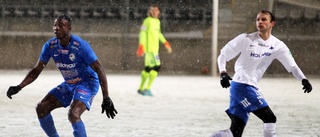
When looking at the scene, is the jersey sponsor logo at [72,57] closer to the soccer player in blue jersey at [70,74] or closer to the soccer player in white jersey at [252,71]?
the soccer player in blue jersey at [70,74]

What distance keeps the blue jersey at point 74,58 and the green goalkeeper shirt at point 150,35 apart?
889 cm

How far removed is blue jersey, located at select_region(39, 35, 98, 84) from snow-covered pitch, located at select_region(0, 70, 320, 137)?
5.46ft

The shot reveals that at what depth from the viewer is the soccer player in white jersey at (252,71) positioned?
7234 mm

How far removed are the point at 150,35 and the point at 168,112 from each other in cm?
460

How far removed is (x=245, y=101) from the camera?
7.24 meters

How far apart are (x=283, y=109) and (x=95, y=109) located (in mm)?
3392

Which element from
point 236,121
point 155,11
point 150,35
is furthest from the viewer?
point 150,35

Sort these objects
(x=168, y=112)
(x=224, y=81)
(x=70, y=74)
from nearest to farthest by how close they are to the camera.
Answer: (x=224, y=81), (x=70, y=74), (x=168, y=112)

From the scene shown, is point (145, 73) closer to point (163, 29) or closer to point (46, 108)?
point (46, 108)

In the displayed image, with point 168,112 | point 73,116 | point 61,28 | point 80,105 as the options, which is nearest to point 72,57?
point 61,28

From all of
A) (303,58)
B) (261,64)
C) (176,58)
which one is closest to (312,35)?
(303,58)

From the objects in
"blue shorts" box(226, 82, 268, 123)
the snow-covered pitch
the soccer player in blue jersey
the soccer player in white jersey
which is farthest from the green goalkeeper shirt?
"blue shorts" box(226, 82, 268, 123)

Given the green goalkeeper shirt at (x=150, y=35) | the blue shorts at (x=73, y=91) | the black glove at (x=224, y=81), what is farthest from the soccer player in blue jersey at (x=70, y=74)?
the green goalkeeper shirt at (x=150, y=35)

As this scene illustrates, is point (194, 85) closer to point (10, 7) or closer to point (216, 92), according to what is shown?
point (216, 92)
